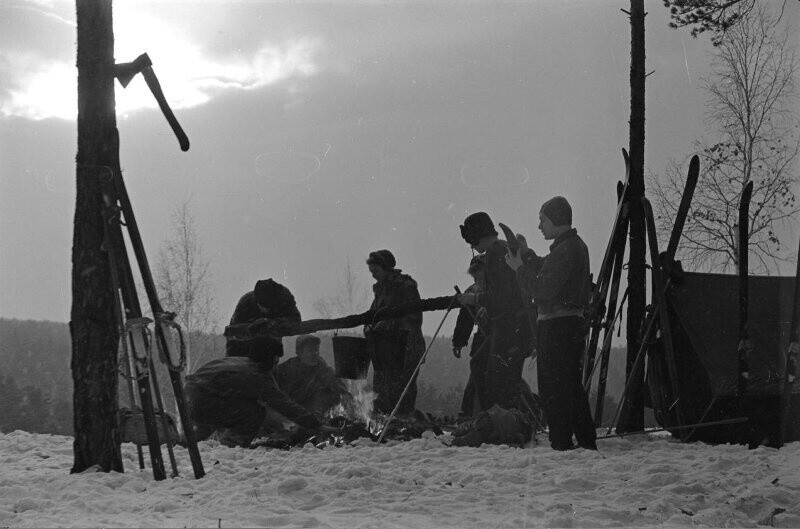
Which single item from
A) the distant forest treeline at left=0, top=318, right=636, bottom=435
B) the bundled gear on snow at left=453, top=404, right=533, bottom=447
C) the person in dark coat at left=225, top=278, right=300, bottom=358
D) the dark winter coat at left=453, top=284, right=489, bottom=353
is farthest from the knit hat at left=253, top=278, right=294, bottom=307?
the distant forest treeline at left=0, top=318, right=636, bottom=435

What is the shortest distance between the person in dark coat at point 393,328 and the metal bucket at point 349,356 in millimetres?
169

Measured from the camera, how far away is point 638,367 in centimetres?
796

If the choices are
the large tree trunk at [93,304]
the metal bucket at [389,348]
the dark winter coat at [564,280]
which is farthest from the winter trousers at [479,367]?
the large tree trunk at [93,304]

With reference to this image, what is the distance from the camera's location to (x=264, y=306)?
329 inches

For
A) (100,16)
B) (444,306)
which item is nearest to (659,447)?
(444,306)

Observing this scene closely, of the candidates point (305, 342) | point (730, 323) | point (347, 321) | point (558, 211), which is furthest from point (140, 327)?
point (730, 323)

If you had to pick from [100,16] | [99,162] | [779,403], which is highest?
[100,16]

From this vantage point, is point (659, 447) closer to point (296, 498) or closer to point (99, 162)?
point (296, 498)

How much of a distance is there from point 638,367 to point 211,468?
4139 mm

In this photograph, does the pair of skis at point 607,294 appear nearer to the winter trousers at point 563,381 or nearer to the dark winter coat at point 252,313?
the winter trousers at point 563,381

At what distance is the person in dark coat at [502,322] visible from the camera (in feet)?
25.0

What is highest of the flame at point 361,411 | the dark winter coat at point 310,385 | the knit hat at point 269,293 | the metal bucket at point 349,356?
the knit hat at point 269,293

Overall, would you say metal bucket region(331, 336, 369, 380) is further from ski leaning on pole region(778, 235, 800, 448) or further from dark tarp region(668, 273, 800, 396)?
ski leaning on pole region(778, 235, 800, 448)

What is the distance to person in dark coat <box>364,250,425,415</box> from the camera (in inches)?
336
